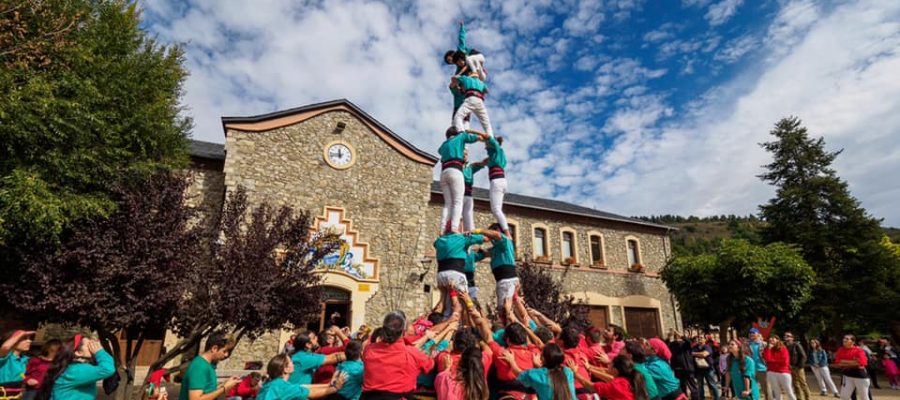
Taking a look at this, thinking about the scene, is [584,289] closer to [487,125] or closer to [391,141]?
[391,141]

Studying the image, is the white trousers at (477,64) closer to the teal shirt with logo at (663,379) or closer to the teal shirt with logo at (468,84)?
the teal shirt with logo at (468,84)

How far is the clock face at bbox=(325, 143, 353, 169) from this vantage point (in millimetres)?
15539

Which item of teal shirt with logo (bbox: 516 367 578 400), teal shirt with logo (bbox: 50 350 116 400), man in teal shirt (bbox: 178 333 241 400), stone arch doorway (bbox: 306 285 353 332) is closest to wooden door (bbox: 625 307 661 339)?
stone arch doorway (bbox: 306 285 353 332)

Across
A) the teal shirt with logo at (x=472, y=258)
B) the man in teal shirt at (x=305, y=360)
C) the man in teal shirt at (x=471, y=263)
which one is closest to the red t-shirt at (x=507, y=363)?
the man in teal shirt at (x=305, y=360)

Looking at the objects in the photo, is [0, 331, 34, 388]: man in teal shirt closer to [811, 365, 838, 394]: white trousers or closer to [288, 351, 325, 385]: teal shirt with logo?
[288, 351, 325, 385]: teal shirt with logo

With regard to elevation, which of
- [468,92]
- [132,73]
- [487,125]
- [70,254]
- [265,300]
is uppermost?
[132,73]

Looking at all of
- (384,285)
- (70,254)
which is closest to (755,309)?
(384,285)

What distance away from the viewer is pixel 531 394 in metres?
3.98

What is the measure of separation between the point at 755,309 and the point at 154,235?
66.1ft

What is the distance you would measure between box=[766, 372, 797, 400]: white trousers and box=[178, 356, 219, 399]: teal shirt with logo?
9335mm

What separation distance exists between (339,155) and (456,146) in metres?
9.49

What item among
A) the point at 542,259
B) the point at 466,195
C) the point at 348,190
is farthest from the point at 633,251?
the point at 466,195

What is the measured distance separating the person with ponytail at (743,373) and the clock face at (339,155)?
1231cm

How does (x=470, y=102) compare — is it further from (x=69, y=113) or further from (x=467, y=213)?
(x=69, y=113)
